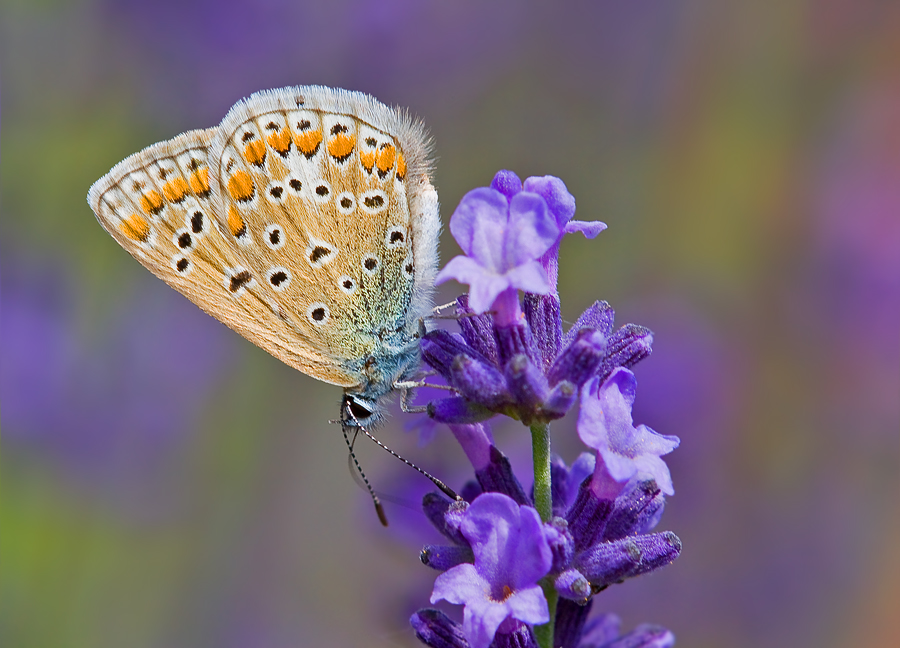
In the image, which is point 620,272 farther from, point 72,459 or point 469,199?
point 469,199

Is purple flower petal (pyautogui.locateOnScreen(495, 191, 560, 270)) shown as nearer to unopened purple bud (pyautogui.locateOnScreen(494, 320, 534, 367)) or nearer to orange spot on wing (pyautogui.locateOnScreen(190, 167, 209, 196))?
unopened purple bud (pyautogui.locateOnScreen(494, 320, 534, 367))

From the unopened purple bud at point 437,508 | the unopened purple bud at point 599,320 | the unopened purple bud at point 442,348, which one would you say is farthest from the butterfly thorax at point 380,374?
the unopened purple bud at point 599,320

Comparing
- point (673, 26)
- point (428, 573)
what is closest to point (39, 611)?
point (428, 573)

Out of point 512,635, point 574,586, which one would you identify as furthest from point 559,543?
point 512,635

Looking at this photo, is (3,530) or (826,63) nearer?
(3,530)

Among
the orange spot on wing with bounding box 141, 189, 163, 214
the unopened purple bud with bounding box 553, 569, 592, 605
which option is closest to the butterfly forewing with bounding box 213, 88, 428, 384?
the orange spot on wing with bounding box 141, 189, 163, 214

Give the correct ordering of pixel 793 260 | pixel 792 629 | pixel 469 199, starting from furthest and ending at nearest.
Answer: pixel 793 260, pixel 792 629, pixel 469 199

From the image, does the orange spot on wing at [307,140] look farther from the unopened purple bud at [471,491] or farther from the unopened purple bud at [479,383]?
the unopened purple bud at [471,491]
